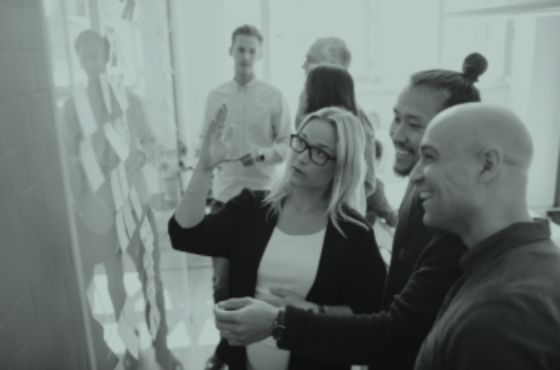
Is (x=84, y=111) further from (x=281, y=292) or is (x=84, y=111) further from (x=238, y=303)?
(x=281, y=292)

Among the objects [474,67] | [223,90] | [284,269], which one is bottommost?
[284,269]

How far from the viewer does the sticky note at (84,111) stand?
2.95 ft

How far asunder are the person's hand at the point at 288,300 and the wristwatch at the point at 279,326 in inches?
13.1

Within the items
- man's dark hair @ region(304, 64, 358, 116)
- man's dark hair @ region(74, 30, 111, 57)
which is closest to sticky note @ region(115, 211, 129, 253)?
man's dark hair @ region(74, 30, 111, 57)

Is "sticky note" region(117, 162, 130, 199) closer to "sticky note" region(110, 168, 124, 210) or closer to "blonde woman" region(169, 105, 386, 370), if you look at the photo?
"sticky note" region(110, 168, 124, 210)

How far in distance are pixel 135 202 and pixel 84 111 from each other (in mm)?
533

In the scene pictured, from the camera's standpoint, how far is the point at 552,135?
5.39 m

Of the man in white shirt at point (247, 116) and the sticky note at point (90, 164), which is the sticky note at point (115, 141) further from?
the man in white shirt at point (247, 116)

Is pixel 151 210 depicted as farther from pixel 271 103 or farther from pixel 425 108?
pixel 271 103

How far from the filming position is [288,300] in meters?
1.57

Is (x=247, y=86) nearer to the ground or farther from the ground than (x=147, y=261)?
farther from the ground

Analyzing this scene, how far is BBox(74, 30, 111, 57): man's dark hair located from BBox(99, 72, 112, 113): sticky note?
0.07 m

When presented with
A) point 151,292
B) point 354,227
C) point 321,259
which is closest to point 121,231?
point 151,292

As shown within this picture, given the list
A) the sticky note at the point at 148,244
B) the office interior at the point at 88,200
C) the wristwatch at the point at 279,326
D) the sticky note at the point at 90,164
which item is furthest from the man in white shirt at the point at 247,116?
the sticky note at the point at 90,164
